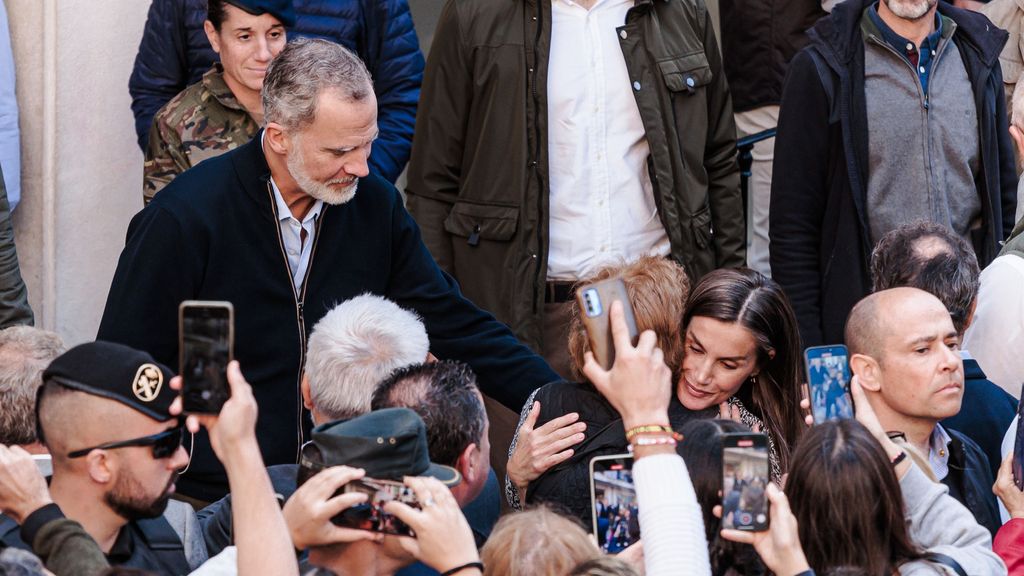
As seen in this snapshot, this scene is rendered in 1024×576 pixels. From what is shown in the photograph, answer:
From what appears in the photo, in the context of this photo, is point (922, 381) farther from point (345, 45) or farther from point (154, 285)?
point (345, 45)

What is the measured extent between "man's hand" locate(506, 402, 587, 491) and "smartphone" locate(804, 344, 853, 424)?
0.66 m

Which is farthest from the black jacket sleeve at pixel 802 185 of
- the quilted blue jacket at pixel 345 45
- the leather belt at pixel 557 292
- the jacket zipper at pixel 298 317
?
the jacket zipper at pixel 298 317

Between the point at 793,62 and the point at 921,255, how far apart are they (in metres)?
1.24

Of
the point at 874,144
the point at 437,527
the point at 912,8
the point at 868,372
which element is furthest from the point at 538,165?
the point at 437,527

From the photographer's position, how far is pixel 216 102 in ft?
17.1

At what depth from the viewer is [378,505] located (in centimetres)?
297

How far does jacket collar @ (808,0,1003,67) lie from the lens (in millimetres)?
5500

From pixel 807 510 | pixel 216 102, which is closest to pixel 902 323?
pixel 807 510

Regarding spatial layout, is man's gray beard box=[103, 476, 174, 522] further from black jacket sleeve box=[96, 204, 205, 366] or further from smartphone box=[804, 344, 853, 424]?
smartphone box=[804, 344, 853, 424]

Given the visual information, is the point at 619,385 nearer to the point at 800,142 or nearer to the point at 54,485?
the point at 54,485

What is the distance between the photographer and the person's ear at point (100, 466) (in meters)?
3.38

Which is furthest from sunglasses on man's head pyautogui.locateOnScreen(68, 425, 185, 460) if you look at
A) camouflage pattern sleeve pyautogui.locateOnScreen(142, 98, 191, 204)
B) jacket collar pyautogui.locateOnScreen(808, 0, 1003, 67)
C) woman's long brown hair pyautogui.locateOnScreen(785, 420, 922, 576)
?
jacket collar pyautogui.locateOnScreen(808, 0, 1003, 67)

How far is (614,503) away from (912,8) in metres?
2.67

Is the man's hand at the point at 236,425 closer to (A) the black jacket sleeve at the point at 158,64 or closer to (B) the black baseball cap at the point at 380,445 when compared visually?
(B) the black baseball cap at the point at 380,445
